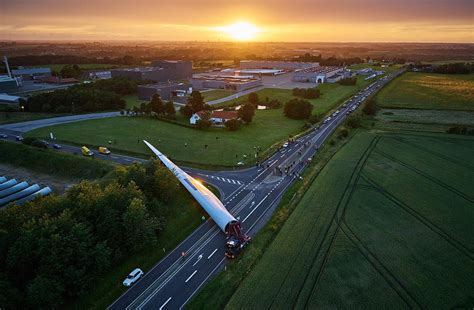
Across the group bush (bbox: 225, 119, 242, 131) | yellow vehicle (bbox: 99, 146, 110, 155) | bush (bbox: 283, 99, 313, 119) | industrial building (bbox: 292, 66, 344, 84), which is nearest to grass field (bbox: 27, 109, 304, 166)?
bush (bbox: 225, 119, 242, 131)

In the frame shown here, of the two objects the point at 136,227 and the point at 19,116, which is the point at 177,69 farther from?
the point at 136,227

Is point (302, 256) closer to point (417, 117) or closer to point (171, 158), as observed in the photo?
point (171, 158)

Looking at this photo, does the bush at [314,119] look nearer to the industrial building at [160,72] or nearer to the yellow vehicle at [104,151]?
the yellow vehicle at [104,151]

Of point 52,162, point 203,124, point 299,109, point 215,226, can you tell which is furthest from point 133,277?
point 299,109

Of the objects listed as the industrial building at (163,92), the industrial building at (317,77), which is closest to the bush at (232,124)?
the industrial building at (163,92)

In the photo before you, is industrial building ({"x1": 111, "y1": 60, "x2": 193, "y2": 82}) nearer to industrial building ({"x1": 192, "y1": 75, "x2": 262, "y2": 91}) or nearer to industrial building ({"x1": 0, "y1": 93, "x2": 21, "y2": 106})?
industrial building ({"x1": 192, "y1": 75, "x2": 262, "y2": 91})

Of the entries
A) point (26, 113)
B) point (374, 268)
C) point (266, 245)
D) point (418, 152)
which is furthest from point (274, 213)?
point (26, 113)
